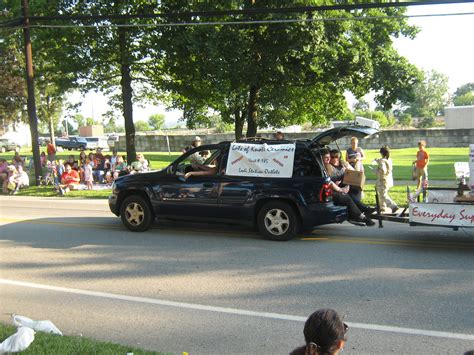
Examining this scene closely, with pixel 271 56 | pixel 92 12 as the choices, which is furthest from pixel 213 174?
pixel 92 12

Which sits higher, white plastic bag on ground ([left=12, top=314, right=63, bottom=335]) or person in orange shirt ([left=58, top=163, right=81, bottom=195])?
person in orange shirt ([left=58, top=163, right=81, bottom=195])

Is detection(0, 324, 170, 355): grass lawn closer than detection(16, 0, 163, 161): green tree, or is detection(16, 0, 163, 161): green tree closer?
detection(0, 324, 170, 355): grass lawn

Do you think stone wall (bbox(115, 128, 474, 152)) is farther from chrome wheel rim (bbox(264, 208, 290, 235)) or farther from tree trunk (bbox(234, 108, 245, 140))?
chrome wheel rim (bbox(264, 208, 290, 235))

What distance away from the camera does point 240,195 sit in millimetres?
9281

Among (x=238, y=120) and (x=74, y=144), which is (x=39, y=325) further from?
(x=74, y=144)

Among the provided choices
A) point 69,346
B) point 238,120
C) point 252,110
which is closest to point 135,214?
point 69,346

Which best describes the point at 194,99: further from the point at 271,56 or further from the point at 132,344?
the point at 132,344

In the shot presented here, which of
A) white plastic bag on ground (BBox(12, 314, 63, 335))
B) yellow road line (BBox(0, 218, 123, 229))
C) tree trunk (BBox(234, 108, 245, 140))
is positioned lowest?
white plastic bag on ground (BBox(12, 314, 63, 335))

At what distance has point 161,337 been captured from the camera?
5.02 metres

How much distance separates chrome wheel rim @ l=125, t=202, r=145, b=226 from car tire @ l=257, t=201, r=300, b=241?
253cm

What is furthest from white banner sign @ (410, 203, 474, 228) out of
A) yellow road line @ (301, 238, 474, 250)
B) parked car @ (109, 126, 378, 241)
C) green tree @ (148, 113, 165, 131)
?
green tree @ (148, 113, 165, 131)

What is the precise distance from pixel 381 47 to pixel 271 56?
22.2 ft

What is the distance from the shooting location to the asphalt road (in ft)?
16.5

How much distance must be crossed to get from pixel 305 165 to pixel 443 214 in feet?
8.12
